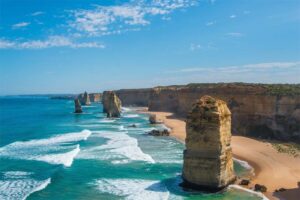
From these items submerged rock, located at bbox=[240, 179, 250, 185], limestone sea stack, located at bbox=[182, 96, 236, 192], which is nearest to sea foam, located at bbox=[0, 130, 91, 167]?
limestone sea stack, located at bbox=[182, 96, 236, 192]

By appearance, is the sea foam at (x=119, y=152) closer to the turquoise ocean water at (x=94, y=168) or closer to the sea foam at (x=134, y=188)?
the turquoise ocean water at (x=94, y=168)

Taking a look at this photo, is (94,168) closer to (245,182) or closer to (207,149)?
(207,149)

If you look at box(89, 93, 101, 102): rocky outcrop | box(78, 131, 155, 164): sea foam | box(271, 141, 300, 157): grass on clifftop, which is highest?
box(89, 93, 101, 102): rocky outcrop

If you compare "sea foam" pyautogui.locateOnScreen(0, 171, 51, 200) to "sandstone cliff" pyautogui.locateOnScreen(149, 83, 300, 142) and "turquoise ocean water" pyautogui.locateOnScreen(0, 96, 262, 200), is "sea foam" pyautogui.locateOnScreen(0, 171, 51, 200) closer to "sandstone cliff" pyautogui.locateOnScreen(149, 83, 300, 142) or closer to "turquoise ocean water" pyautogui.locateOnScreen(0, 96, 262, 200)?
"turquoise ocean water" pyautogui.locateOnScreen(0, 96, 262, 200)

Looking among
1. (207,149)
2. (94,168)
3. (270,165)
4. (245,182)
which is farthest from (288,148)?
(94,168)

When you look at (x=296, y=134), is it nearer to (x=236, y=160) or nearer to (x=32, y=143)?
(x=236, y=160)

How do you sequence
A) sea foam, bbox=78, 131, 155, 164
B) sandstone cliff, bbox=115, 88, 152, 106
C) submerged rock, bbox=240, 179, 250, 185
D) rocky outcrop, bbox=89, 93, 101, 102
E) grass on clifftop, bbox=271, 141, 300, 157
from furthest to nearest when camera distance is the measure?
rocky outcrop, bbox=89, 93, 101, 102 → sandstone cliff, bbox=115, 88, 152, 106 → grass on clifftop, bbox=271, 141, 300, 157 → sea foam, bbox=78, 131, 155, 164 → submerged rock, bbox=240, 179, 250, 185
